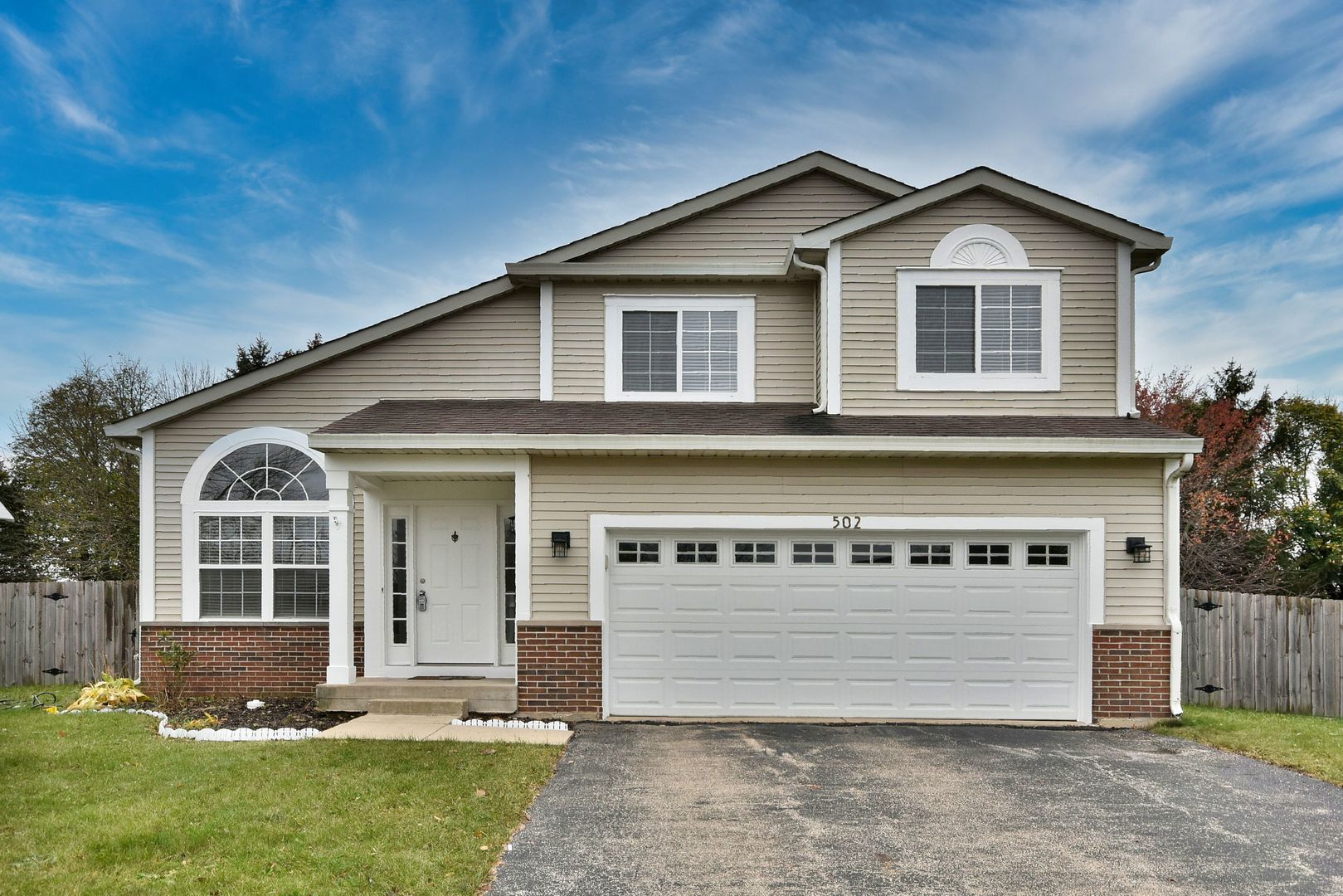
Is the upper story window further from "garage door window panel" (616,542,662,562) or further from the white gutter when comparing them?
"garage door window panel" (616,542,662,562)

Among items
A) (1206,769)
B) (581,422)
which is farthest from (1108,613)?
(581,422)

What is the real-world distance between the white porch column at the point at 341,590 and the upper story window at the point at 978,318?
21.0 feet

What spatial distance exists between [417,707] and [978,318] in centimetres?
769

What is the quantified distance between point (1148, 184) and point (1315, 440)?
10167 mm

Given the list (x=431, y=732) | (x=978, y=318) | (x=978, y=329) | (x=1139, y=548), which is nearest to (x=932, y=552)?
(x=1139, y=548)

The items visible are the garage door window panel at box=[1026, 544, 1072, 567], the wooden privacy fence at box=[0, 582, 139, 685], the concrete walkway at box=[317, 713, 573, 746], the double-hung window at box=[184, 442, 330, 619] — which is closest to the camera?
the concrete walkway at box=[317, 713, 573, 746]

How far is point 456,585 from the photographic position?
32.7 ft

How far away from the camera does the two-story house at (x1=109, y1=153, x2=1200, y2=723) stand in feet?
29.1

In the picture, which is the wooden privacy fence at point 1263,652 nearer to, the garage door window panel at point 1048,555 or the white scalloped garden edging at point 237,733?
the garage door window panel at point 1048,555

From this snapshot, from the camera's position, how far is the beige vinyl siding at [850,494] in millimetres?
8883

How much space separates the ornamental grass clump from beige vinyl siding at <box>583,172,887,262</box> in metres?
7.79

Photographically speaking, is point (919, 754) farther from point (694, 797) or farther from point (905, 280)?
point (905, 280)

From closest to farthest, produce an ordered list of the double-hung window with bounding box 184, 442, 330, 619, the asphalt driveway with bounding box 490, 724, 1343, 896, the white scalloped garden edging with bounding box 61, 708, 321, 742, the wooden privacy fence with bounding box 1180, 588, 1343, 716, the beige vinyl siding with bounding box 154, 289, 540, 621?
the asphalt driveway with bounding box 490, 724, 1343, 896
the white scalloped garden edging with bounding box 61, 708, 321, 742
the wooden privacy fence with bounding box 1180, 588, 1343, 716
the double-hung window with bounding box 184, 442, 330, 619
the beige vinyl siding with bounding box 154, 289, 540, 621

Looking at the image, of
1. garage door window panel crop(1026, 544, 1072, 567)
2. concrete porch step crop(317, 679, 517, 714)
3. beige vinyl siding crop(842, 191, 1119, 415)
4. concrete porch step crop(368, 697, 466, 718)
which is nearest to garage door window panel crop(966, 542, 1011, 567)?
garage door window panel crop(1026, 544, 1072, 567)
